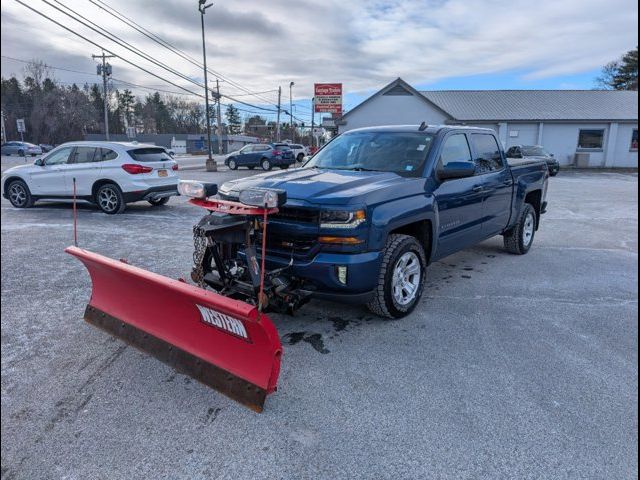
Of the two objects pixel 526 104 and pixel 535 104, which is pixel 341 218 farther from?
pixel 535 104

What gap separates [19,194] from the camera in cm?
1120

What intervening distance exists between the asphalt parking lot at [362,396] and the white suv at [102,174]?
517 cm

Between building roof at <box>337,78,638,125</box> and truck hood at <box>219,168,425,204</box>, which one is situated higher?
building roof at <box>337,78,638,125</box>

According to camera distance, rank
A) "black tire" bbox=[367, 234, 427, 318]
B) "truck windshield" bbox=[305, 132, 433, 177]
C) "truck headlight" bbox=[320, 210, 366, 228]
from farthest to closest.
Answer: "truck windshield" bbox=[305, 132, 433, 177] < "black tire" bbox=[367, 234, 427, 318] < "truck headlight" bbox=[320, 210, 366, 228]

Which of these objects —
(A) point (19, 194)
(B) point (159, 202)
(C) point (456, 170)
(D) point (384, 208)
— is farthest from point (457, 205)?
(A) point (19, 194)

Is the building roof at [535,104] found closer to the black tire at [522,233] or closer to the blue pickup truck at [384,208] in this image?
the black tire at [522,233]

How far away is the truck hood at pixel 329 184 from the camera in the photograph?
12.5 feet

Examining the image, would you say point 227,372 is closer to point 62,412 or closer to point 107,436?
point 107,436

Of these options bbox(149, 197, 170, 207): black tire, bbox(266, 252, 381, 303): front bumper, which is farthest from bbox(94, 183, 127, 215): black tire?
bbox(266, 252, 381, 303): front bumper

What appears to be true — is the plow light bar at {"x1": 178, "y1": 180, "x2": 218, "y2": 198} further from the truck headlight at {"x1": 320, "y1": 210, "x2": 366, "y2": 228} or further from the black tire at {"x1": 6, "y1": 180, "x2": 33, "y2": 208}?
the black tire at {"x1": 6, "y1": 180, "x2": 33, "y2": 208}

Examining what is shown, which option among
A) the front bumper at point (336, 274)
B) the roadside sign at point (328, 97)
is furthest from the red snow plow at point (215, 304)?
the roadside sign at point (328, 97)

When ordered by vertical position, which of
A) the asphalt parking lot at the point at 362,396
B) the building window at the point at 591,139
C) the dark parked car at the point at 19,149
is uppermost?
the building window at the point at 591,139

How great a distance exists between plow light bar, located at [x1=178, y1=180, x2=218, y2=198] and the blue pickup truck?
0.45 metres

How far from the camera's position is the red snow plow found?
2861mm
